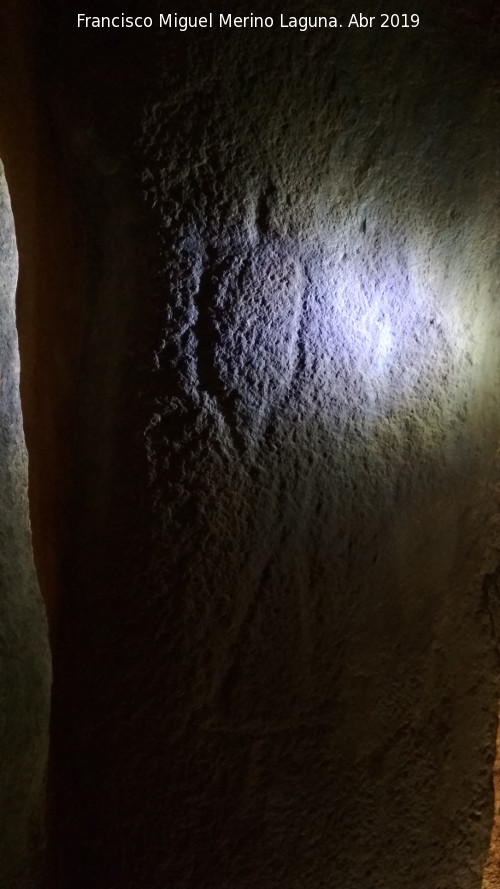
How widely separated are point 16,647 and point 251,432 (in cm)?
52

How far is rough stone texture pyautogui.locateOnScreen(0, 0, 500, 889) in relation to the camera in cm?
107

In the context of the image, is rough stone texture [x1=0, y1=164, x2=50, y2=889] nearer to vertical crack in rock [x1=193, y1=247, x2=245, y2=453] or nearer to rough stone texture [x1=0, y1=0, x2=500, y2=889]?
rough stone texture [x1=0, y1=0, x2=500, y2=889]

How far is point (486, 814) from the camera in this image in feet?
4.82

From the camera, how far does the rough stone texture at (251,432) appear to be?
1070mm

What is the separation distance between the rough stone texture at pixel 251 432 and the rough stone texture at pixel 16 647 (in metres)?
0.04

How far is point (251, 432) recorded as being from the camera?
117 centimetres

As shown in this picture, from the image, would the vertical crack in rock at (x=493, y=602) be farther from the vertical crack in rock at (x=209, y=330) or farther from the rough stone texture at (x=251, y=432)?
the vertical crack in rock at (x=209, y=330)

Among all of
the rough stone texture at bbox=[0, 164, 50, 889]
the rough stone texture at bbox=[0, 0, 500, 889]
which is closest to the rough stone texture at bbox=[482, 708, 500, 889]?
the rough stone texture at bbox=[0, 0, 500, 889]

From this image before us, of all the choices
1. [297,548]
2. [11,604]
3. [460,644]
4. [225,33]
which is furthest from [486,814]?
[225,33]

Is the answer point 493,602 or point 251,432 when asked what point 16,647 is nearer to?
point 251,432

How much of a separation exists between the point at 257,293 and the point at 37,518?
0.54m

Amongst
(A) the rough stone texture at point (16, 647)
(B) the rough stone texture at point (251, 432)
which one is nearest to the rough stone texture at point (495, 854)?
(B) the rough stone texture at point (251, 432)

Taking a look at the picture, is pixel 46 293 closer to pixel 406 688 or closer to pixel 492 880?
pixel 406 688

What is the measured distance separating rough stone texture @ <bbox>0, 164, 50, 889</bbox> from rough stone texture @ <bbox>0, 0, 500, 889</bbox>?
42 mm
